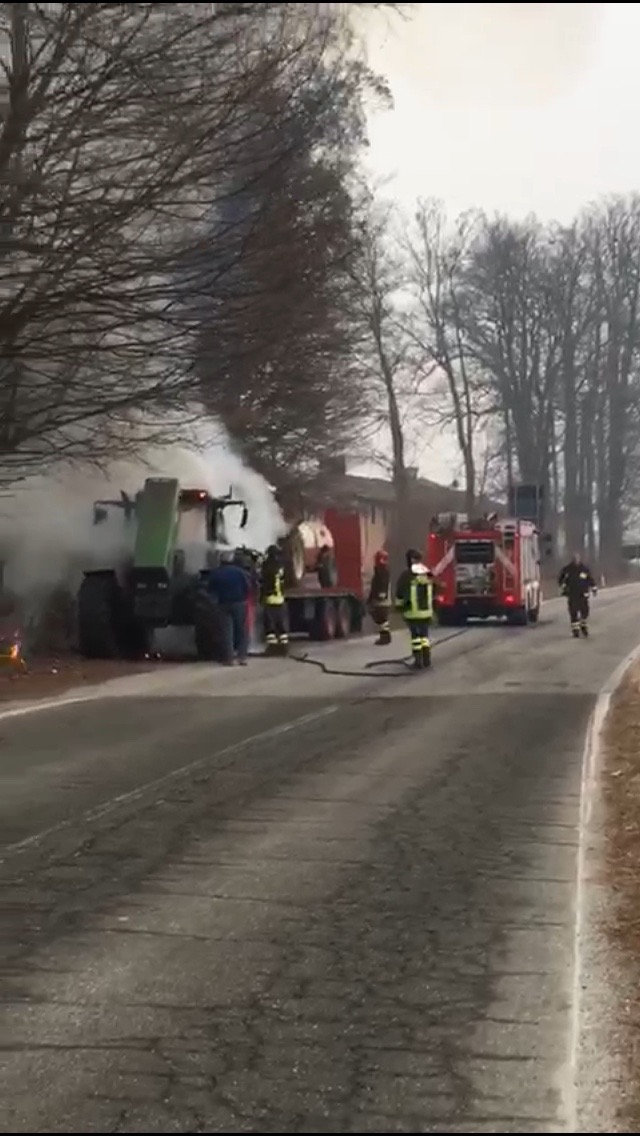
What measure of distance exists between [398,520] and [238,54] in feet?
122

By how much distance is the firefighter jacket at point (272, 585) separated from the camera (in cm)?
2634

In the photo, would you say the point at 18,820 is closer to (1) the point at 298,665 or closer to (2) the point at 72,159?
(2) the point at 72,159

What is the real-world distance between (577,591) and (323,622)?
4.68 metres

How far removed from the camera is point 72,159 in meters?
13.4

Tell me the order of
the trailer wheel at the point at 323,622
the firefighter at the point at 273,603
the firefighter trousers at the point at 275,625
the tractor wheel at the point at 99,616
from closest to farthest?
the tractor wheel at the point at 99,616, the firefighter at the point at 273,603, the firefighter trousers at the point at 275,625, the trailer wheel at the point at 323,622

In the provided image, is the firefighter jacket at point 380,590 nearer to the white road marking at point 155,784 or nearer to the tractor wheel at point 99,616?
the tractor wheel at point 99,616

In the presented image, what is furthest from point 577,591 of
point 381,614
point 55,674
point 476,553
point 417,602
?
point 55,674

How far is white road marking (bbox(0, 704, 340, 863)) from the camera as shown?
1016 centimetres

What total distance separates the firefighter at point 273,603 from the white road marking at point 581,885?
748 centimetres

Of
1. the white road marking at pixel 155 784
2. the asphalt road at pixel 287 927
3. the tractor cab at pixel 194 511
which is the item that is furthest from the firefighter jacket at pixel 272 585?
the asphalt road at pixel 287 927

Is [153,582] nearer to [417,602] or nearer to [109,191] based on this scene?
[417,602]

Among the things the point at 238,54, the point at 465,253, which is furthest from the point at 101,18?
the point at 465,253

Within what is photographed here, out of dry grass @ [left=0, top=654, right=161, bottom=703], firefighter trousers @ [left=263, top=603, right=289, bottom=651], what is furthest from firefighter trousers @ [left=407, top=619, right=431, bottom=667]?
dry grass @ [left=0, top=654, right=161, bottom=703]

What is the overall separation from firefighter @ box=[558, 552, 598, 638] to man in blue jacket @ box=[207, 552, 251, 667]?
664 centimetres
